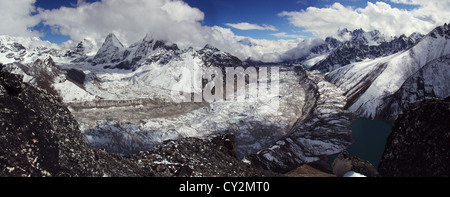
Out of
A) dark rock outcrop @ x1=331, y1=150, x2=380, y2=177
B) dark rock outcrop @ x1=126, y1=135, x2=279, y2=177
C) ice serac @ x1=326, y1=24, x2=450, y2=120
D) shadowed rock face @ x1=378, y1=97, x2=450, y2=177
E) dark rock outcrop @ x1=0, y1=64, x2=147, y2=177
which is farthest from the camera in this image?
ice serac @ x1=326, y1=24, x2=450, y2=120

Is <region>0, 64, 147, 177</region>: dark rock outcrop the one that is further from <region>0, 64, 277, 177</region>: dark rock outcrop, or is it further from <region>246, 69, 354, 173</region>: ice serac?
<region>246, 69, 354, 173</region>: ice serac

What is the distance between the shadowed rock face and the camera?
2178 cm

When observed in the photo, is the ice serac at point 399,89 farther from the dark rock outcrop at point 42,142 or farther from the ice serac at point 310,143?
the dark rock outcrop at point 42,142

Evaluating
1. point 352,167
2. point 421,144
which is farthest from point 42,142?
point 421,144

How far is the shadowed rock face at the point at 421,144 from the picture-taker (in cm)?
2178

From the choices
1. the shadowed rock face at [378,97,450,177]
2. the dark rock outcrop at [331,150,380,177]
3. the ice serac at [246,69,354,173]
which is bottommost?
the ice serac at [246,69,354,173]

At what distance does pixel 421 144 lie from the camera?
23766 mm

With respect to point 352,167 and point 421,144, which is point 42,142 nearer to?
point 352,167

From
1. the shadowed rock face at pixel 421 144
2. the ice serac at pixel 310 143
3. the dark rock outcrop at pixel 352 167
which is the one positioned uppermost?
the shadowed rock face at pixel 421 144

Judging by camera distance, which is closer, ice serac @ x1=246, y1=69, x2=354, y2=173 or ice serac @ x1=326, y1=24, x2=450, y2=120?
ice serac @ x1=246, y1=69, x2=354, y2=173

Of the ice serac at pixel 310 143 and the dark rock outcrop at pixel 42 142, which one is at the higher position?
the dark rock outcrop at pixel 42 142

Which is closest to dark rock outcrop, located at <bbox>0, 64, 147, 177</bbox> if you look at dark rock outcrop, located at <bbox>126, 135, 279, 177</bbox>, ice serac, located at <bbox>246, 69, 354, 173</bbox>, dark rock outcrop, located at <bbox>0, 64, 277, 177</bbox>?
dark rock outcrop, located at <bbox>0, 64, 277, 177</bbox>

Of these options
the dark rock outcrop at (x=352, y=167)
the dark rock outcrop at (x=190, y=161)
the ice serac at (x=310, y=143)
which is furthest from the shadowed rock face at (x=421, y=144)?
the ice serac at (x=310, y=143)
